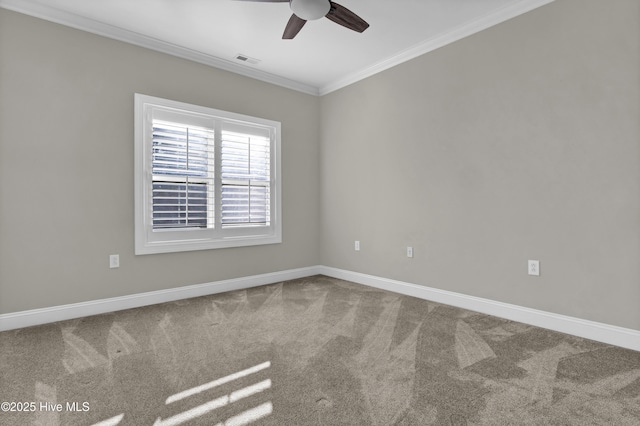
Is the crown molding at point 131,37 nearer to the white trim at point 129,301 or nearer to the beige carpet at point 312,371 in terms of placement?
the white trim at point 129,301

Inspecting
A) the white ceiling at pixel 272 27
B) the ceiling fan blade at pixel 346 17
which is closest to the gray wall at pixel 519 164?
the white ceiling at pixel 272 27

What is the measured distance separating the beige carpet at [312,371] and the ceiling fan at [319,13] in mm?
2513

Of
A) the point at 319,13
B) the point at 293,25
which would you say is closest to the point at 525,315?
the point at 319,13

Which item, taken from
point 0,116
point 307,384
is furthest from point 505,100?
point 0,116

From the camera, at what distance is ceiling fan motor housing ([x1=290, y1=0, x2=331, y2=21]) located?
94.7 inches

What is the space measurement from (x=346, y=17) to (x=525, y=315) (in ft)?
9.63

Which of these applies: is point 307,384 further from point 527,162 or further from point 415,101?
point 415,101

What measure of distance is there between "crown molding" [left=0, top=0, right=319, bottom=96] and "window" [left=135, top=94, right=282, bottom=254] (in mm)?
568

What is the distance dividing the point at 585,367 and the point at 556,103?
2009 mm

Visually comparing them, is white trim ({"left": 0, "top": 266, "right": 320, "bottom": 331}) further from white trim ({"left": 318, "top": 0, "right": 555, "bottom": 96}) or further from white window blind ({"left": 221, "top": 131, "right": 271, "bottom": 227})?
white trim ({"left": 318, "top": 0, "right": 555, "bottom": 96})

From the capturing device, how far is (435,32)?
3387 mm

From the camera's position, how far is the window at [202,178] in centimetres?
348

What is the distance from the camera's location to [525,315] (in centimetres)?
288

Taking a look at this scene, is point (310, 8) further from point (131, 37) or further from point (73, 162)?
point (73, 162)
